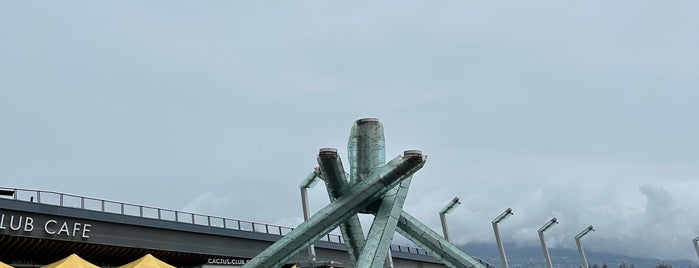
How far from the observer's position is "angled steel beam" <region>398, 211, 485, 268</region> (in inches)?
1286

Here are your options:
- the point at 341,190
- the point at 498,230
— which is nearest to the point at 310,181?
the point at 341,190

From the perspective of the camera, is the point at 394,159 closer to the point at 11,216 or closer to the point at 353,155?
the point at 353,155

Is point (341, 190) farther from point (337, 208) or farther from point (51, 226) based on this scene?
point (51, 226)

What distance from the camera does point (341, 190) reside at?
30.2m

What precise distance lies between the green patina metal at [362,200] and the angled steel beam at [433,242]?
55 mm

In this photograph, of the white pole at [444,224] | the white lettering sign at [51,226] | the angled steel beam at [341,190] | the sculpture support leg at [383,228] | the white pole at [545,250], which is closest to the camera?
the sculpture support leg at [383,228]

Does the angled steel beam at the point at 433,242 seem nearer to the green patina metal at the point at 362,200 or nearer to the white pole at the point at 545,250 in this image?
the green patina metal at the point at 362,200

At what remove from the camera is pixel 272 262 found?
29.1 metres

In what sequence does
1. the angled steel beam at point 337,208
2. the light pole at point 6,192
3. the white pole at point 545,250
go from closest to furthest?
the angled steel beam at point 337,208, the light pole at point 6,192, the white pole at point 545,250

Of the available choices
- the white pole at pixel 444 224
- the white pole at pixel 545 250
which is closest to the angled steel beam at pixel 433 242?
the white pole at pixel 444 224

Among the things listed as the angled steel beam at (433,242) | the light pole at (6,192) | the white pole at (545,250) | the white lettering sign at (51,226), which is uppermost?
the light pole at (6,192)

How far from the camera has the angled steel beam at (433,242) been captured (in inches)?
1286

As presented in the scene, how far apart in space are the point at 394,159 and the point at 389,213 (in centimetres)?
281

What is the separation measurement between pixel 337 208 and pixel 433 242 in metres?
6.34
